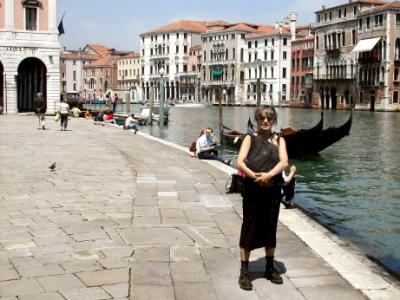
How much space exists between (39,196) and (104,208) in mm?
1024

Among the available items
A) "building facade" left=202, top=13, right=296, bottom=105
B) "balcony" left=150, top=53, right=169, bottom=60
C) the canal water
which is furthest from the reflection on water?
"balcony" left=150, top=53, right=169, bottom=60

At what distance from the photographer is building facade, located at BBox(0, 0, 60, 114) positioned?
84.7ft

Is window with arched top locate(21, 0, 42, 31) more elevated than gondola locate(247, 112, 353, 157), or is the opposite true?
window with arched top locate(21, 0, 42, 31)

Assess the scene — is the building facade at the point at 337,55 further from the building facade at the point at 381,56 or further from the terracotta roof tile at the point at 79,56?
the terracotta roof tile at the point at 79,56

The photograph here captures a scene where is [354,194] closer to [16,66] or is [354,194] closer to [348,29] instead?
[16,66]

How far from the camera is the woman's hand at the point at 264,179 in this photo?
3551 millimetres

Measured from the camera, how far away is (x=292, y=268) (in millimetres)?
A: 4047

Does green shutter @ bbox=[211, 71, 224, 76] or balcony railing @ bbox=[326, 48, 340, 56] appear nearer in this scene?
balcony railing @ bbox=[326, 48, 340, 56]

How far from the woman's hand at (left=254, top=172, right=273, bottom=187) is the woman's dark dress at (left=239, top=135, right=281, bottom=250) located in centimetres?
4

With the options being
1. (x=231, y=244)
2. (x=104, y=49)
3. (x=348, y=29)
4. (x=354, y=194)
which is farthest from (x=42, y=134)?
(x=104, y=49)

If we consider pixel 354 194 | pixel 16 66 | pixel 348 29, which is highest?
pixel 348 29

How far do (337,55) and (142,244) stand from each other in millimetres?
57611

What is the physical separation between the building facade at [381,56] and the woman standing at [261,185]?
5018 cm

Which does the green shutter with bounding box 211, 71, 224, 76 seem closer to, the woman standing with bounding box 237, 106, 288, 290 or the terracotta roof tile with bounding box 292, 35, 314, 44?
the terracotta roof tile with bounding box 292, 35, 314, 44
